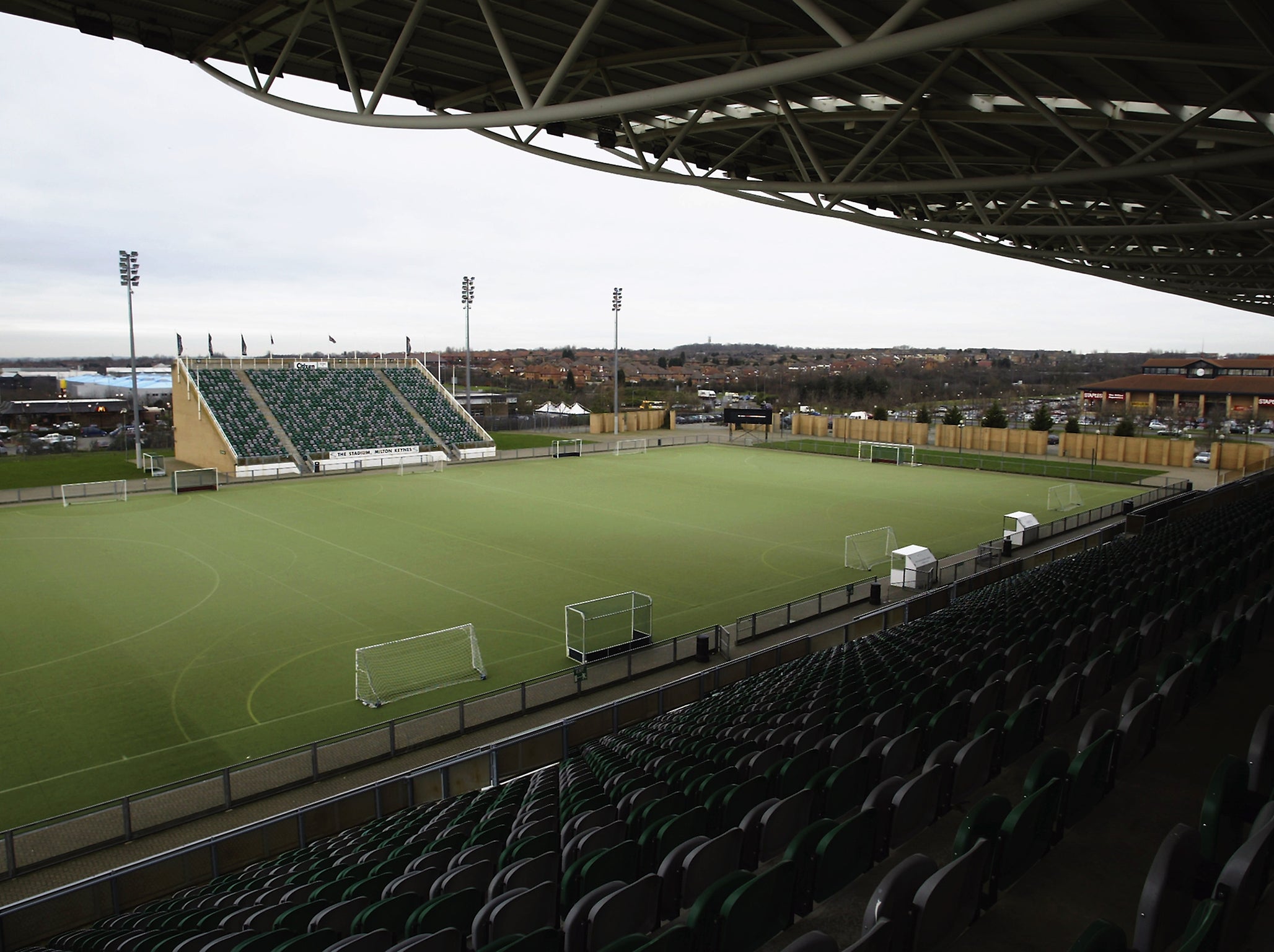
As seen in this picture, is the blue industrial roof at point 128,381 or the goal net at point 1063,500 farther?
the blue industrial roof at point 128,381

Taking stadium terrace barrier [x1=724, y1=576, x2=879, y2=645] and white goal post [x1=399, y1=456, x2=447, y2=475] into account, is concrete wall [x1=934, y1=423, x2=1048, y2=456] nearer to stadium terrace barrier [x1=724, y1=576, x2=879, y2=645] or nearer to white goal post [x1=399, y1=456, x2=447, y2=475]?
white goal post [x1=399, y1=456, x2=447, y2=475]

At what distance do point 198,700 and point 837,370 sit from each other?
152 m

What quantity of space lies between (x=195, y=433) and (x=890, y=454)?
150 ft

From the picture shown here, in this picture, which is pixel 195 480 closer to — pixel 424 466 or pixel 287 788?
pixel 424 466

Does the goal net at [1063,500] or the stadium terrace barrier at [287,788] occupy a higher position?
the goal net at [1063,500]

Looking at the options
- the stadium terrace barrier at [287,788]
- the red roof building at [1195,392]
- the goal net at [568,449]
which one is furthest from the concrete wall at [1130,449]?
the stadium terrace barrier at [287,788]

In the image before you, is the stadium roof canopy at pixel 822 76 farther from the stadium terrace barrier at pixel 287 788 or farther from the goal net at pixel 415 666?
the goal net at pixel 415 666

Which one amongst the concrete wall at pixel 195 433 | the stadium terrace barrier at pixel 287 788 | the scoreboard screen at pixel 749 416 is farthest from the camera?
the scoreboard screen at pixel 749 416

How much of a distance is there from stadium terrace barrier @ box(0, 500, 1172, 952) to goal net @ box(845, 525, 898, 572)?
10.4 m

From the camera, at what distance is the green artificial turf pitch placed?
14.9 meters

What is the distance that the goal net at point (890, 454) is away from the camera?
5344cm

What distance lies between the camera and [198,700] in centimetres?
1590

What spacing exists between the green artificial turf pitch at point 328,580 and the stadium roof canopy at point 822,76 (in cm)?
1113

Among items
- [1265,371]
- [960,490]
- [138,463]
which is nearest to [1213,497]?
[960,490]
